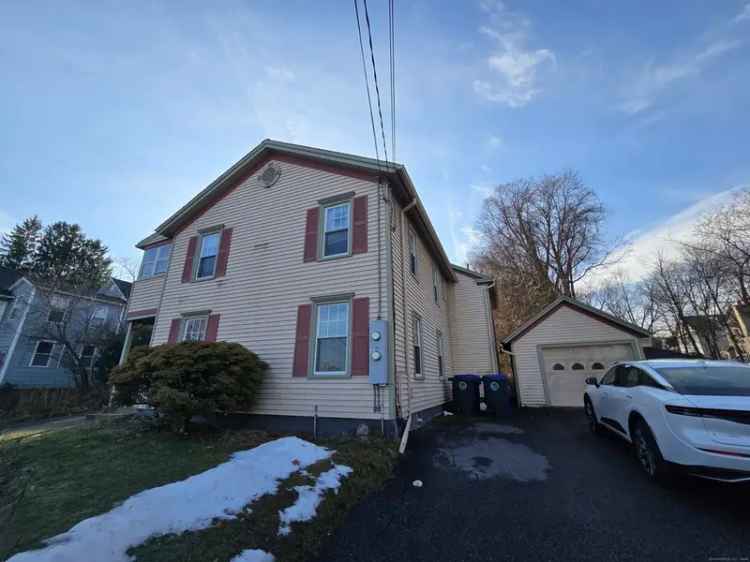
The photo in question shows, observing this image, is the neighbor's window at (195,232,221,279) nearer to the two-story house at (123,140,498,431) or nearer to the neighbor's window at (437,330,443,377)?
the two-story house at (123,140,498,431)

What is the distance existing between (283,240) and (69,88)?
609cm

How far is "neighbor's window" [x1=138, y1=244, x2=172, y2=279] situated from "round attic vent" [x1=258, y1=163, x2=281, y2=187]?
511 centimetres

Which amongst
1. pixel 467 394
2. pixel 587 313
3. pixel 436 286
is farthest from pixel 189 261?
pixel 587 313

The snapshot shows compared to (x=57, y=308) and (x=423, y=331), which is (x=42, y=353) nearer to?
(x=57, y=308)

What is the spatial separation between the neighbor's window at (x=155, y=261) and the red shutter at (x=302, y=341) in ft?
25.6

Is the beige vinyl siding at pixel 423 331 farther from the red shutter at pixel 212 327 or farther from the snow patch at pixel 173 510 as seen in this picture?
the red shutter at pixel 212 327

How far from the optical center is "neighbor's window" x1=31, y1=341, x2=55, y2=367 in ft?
54.4

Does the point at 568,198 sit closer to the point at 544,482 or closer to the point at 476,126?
the point at 476,126

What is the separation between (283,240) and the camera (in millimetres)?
9055

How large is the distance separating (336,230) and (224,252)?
4.10m

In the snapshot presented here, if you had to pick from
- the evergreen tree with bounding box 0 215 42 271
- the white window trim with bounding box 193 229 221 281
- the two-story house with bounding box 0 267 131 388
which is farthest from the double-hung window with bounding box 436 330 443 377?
the evergreen tree with bounding box 0 215 42 271

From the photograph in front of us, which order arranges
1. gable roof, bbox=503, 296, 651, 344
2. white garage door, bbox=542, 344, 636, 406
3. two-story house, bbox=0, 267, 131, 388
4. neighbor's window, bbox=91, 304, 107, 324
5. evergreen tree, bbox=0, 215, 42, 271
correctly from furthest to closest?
1. evergreen tree, bbox=0, 215, 42, 271
2. neighbor's window, bbox=91, 304, 107, 324
3. two-story house, bbox=0, 267, 131, 388
4. white garage door, bbox=542, 344, 636, 406
5. gable roof, bbox=503, 296, 651, 344

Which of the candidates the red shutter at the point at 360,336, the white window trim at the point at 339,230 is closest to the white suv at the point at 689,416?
the red shutter at the point at 360,336

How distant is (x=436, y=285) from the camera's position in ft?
41.8
